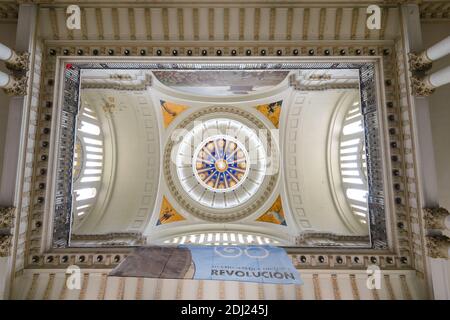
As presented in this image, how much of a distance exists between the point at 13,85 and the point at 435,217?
37.3 ft

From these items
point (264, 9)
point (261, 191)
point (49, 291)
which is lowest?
point (49, 291)

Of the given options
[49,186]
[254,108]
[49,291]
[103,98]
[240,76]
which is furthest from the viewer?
[254,108]

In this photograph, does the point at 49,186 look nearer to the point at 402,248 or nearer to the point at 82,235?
the point at 82,235

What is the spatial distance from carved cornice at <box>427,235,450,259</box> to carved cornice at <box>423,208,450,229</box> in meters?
0.33

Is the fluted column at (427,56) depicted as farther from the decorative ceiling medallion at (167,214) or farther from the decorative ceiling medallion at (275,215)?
the decorative ceiling medallion at (167,214)

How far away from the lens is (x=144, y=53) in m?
8.98

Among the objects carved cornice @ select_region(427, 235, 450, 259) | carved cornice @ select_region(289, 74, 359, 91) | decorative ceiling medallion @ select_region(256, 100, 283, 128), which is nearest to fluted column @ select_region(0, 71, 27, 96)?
carved cornice @ select_region(289, 74, 359, 91)

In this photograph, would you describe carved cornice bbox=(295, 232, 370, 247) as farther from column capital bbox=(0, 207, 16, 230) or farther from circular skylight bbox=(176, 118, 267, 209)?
column capital bbox=(0, 207, 16, 230)

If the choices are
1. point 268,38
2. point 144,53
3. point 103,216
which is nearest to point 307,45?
point 268,38

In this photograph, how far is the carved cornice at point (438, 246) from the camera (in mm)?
7281

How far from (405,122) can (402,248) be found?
3598 mm

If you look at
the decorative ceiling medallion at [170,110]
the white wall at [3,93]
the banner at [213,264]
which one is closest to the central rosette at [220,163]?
the decorative ceiling medallion at [170,110]

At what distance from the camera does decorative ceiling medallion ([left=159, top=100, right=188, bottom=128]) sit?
15195mm

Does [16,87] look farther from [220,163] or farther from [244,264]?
[220,163]
